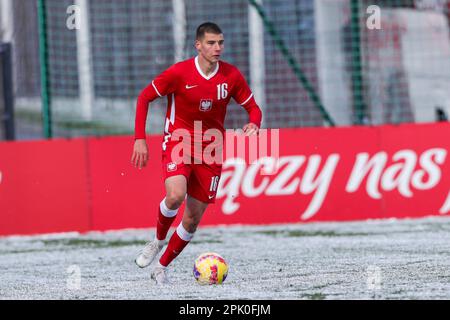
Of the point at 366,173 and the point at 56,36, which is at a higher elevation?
the point at 56,36

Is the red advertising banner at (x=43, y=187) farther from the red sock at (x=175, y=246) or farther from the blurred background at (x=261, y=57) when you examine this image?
the red sock at (x=175, y=246)

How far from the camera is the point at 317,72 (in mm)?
16844

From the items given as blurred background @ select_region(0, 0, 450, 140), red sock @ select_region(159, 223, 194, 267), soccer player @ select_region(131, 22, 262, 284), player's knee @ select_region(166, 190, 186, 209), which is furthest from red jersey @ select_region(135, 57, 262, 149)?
blurred background @ select_region(0, 0, 450, 140)

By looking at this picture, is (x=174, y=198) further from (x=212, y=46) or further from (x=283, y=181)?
(x=283, y=181)

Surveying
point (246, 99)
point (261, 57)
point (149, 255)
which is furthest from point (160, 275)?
point (261, 57)

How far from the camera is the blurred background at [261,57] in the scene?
50.9 feet

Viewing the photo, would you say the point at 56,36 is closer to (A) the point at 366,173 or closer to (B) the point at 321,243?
(A) the point at 366,173

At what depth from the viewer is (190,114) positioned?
8711mm

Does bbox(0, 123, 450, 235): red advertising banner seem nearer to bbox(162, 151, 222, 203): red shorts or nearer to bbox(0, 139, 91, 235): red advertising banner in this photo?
bbox(0, 139, 91, 235): red advertising banner

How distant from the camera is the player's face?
8.48 meters

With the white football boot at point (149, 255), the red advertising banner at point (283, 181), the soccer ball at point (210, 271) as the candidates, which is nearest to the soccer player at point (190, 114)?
the white football boot at point (149, 255)

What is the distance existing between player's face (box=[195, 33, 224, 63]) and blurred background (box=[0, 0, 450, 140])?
20.7 ft

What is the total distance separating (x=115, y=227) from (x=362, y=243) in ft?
11.1
